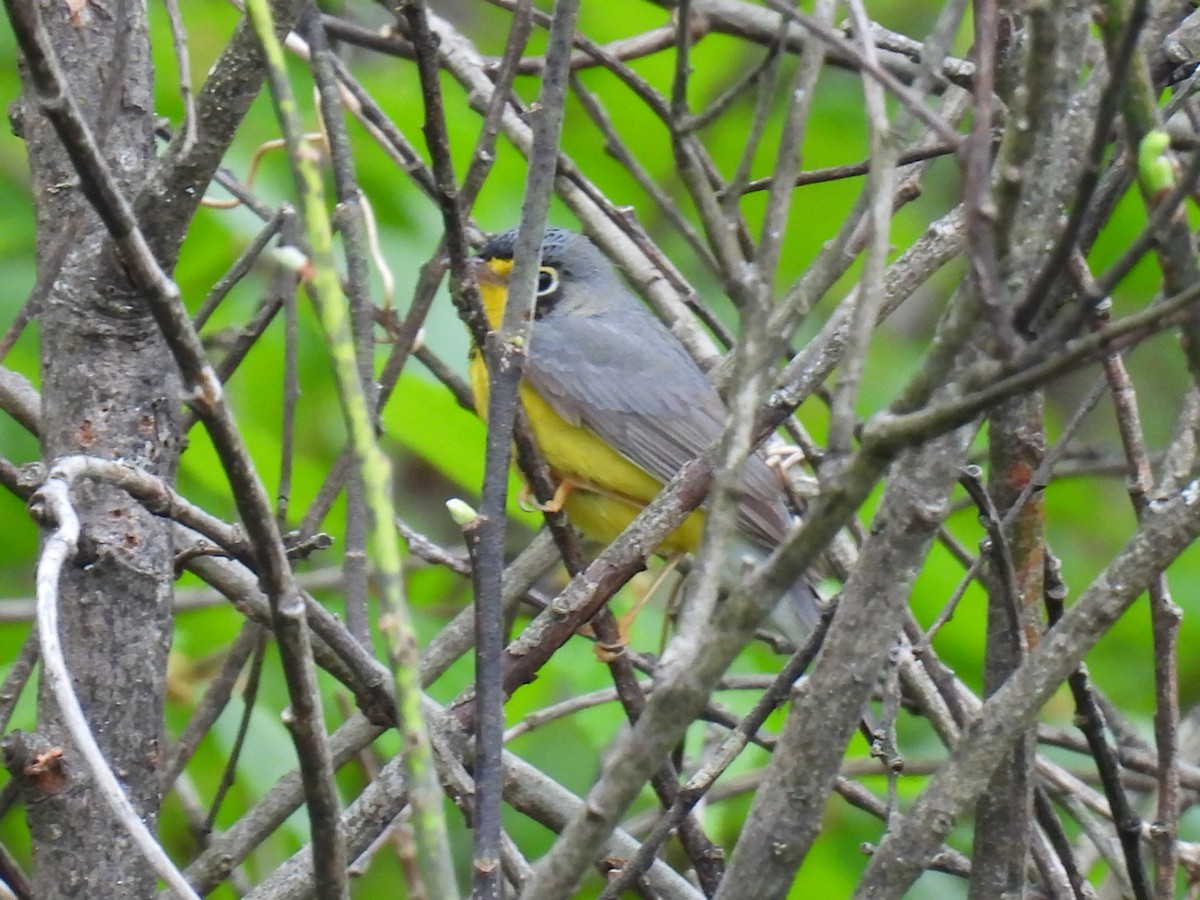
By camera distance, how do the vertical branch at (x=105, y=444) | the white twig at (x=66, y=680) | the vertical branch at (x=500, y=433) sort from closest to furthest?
the white twig at (x=66, y=680) → the vertical branch at (x=500, y=433) → the vertical branch at (x=105, y=444)

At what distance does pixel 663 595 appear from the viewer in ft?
18.3

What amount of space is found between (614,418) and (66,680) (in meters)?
3.41

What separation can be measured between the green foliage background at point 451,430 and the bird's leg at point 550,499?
0.06 metres

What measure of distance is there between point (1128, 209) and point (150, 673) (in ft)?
11.5

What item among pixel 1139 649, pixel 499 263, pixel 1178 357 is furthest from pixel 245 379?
pixel 1178 357

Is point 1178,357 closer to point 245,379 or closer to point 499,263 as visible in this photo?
point 499,263

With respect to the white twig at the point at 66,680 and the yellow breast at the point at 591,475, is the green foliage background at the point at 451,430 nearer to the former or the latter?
the yellow breast at the point at 591,475

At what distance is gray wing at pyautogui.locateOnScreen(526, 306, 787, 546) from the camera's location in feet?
16.1

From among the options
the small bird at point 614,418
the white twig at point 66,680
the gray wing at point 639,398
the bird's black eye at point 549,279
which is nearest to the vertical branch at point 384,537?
the white twig at point 66,680

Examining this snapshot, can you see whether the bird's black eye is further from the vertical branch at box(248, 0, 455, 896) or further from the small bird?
the vertical branch at box(248, 0, 455, 896)

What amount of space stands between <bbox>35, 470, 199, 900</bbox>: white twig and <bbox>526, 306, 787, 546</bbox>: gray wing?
3.10 m

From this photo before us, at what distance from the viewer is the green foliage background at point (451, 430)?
3836mm

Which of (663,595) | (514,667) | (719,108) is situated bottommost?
(514,667)

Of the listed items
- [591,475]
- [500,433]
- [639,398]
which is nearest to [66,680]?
[500,433]
